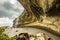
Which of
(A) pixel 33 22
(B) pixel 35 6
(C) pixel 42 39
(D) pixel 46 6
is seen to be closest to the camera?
(C) pixel 42 39

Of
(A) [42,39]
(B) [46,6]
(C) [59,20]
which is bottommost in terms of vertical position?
(A) [42,39]

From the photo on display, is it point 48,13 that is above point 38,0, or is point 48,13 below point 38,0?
below

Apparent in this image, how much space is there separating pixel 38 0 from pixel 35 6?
0.89 metres

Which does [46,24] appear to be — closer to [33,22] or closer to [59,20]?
[59,20]

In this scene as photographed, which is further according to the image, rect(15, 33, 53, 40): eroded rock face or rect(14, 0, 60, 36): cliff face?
rect(14, 0, 60, 36): cliff face

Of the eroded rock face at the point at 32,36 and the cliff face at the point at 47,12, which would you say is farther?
the cliff face at the point at 47,12

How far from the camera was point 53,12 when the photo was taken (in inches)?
856

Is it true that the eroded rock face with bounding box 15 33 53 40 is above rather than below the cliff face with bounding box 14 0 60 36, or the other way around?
below

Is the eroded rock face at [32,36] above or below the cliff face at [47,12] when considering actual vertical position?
below

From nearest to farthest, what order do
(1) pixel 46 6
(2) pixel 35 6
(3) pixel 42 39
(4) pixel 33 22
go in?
(3) pixel 42 39, (1) pixel 46 6, (2) pixel 35 6, (4) pixel 33 22

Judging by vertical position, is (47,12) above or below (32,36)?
above

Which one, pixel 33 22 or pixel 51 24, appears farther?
pixel 33 22

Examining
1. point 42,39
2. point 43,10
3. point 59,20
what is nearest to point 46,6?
point 43,10

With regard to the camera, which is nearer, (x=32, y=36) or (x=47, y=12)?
(x=32, y=36)
